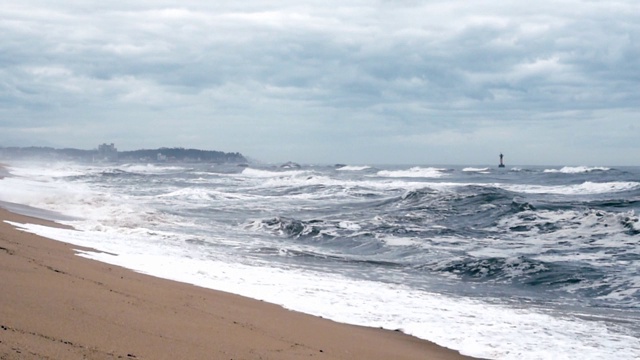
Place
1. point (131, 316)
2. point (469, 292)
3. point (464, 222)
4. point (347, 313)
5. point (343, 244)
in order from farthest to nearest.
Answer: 1. point (464, 222)
2. point (343, 244)
3. point (469, 292)
4. point (347, 313)
5. point (131, 316)

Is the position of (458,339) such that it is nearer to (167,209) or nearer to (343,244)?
(343,244)

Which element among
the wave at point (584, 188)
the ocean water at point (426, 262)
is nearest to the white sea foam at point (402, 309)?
the ocean water at point (426, 262)

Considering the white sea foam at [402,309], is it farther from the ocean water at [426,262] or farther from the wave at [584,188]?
the wave at [584,188]

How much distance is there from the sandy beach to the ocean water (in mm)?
711

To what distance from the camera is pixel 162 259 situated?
9852mm

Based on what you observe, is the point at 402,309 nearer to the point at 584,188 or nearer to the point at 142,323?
the point at 142,323

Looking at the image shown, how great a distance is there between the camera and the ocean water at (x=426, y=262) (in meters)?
6.95

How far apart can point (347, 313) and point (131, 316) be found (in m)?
3.04

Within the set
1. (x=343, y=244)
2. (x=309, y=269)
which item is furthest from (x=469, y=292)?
(x=343, y=244)

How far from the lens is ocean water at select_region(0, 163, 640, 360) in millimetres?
6949

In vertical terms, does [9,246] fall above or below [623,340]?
above

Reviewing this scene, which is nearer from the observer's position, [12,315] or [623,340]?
[12,315]

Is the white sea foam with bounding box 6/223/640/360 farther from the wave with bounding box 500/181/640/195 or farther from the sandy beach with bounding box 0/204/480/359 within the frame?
the wave with bounding box 500/181/640/195

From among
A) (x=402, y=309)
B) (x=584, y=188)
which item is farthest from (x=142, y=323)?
(x=584, y=188)
